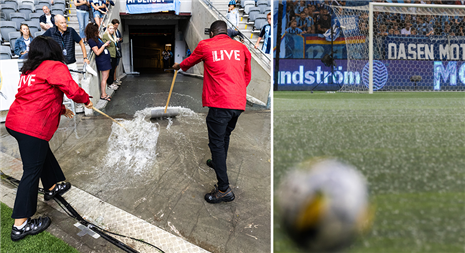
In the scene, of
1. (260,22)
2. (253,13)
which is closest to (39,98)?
(260,22)

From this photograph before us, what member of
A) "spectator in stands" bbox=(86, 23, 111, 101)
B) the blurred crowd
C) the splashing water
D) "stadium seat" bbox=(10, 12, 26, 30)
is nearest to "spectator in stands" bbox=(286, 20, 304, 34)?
the blurred crowd

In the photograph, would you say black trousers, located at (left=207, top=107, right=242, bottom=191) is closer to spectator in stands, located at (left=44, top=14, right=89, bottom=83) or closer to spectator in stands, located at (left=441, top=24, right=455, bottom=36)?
spectator in stands, located at (left=44, top=14, right=89, bottom=83)

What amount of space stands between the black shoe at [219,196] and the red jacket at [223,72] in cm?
83

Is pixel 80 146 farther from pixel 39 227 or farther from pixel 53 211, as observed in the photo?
pixel 39 227

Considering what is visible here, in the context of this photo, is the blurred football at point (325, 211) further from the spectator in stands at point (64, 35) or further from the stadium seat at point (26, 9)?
the stadium seat at point (26, 9)

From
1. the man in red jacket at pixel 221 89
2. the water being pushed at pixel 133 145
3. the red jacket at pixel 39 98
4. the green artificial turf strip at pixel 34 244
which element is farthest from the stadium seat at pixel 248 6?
the green artificial turf strip at pixel 34 244

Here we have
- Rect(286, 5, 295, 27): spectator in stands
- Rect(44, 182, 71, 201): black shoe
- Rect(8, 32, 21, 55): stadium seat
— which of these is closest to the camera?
Rect(44, 182, 71, 201): black shoe

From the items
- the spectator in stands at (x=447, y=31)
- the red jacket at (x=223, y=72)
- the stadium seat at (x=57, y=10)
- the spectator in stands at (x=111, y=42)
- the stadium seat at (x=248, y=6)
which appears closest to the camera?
the red jacket at (x=223, y=72)

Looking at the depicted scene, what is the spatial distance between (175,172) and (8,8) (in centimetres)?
1028

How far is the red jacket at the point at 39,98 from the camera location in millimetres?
2551

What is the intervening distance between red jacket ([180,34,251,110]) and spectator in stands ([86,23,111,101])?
478cm

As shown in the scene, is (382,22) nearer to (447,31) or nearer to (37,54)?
(447,31)

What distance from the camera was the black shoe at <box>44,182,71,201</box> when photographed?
3152mm

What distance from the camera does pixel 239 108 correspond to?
308cm
